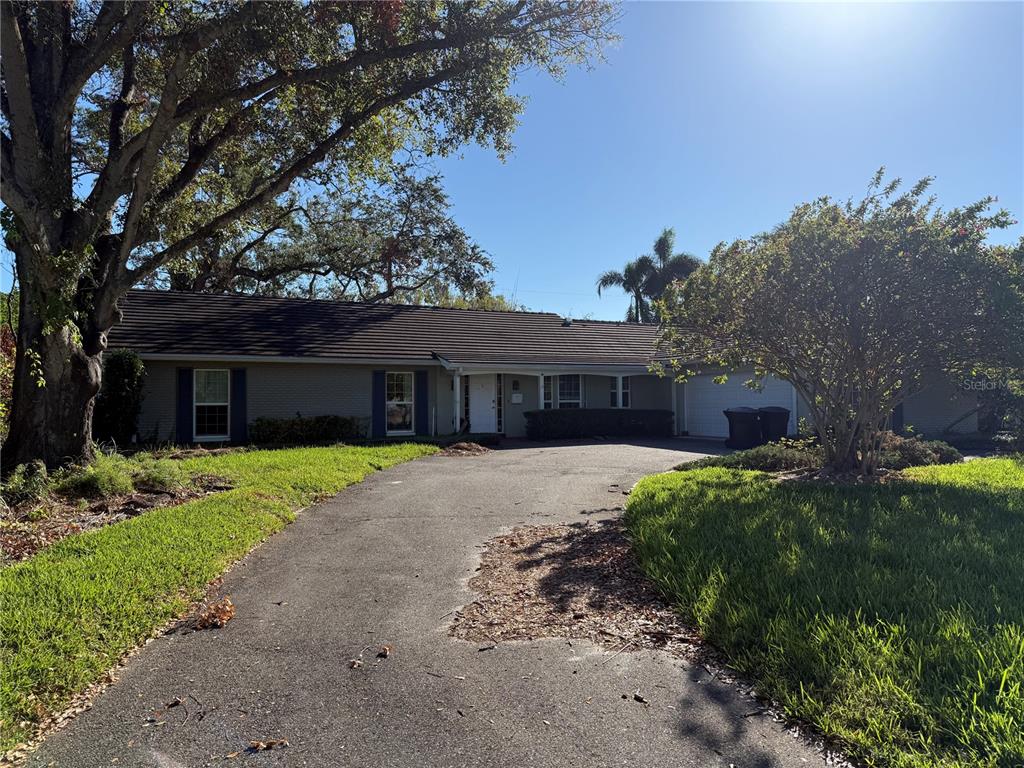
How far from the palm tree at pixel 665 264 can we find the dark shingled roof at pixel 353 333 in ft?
47.9

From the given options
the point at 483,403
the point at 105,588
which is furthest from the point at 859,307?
the point at 483,403

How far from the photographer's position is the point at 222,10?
883 cm

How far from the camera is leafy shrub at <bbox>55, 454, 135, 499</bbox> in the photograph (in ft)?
25.6

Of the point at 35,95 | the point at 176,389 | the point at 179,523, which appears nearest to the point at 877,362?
the point at 179,523

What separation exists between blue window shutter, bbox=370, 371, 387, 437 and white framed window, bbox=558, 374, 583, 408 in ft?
20.1

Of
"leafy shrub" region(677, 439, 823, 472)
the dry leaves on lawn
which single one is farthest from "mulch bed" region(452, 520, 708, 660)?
"leafy shrub" region(677, 439, 823, 472)

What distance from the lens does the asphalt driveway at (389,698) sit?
2793 millimetres

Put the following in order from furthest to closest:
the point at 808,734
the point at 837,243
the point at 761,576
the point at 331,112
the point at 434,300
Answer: the point at 434,300 → the point at 331,112 → the point at 837,243 → the point at 761,576 → the point at 808,734

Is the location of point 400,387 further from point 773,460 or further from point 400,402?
point 773,460

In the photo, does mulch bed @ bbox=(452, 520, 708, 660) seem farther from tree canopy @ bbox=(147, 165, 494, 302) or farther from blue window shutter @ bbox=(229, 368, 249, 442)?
tree canopy @ bbox=(147, 165, 494, 302)

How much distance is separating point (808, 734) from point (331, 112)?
39.1 ft

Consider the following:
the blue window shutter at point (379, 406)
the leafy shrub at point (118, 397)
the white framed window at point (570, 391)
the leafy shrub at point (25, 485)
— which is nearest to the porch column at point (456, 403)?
the blue window shutter at point (379, 406)

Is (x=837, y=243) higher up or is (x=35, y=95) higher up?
(x=35, y=95)

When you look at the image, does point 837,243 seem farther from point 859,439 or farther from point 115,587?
point 115,587
